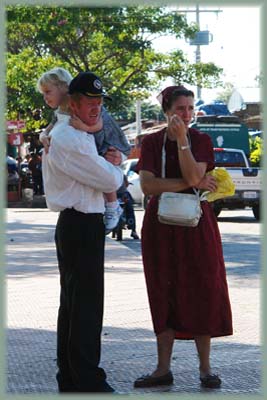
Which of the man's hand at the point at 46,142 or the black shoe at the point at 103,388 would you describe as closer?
the black shoe at the point at 103,388

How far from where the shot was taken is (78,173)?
604 cm

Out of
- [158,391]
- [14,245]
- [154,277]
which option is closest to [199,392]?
[158,391]

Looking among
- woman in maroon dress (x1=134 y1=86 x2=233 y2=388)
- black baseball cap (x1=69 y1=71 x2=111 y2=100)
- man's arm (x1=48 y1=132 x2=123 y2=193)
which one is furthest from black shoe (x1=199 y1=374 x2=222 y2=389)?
black baseball cap (x1=69 y1=71 x2=111 y2=100)

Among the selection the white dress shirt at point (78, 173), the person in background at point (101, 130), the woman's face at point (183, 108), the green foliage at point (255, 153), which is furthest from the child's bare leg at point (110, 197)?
the green foliage at point (255, 153)

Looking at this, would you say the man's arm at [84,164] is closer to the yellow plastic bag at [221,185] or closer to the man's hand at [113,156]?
the man's hand at [113,156]

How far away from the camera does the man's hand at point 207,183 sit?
6.61 metres

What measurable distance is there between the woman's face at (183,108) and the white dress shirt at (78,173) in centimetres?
70

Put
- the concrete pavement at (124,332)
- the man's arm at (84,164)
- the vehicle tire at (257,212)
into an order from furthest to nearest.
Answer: the vehicle tire at (257,212)
the concrete pavement at (124,332)
the man's arm at (84,164)

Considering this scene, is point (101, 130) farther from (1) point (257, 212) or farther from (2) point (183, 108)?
→ (1) point (257, 212)

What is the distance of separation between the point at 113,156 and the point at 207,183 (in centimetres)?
70

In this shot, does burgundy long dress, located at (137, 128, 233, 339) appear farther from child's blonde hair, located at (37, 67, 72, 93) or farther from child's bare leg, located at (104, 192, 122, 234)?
child's blonde hair, located at (37, 67, 72, 93)

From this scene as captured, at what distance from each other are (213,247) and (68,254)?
1.04m

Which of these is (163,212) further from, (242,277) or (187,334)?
(242,277)

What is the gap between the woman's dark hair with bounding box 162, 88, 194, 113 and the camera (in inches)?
263
